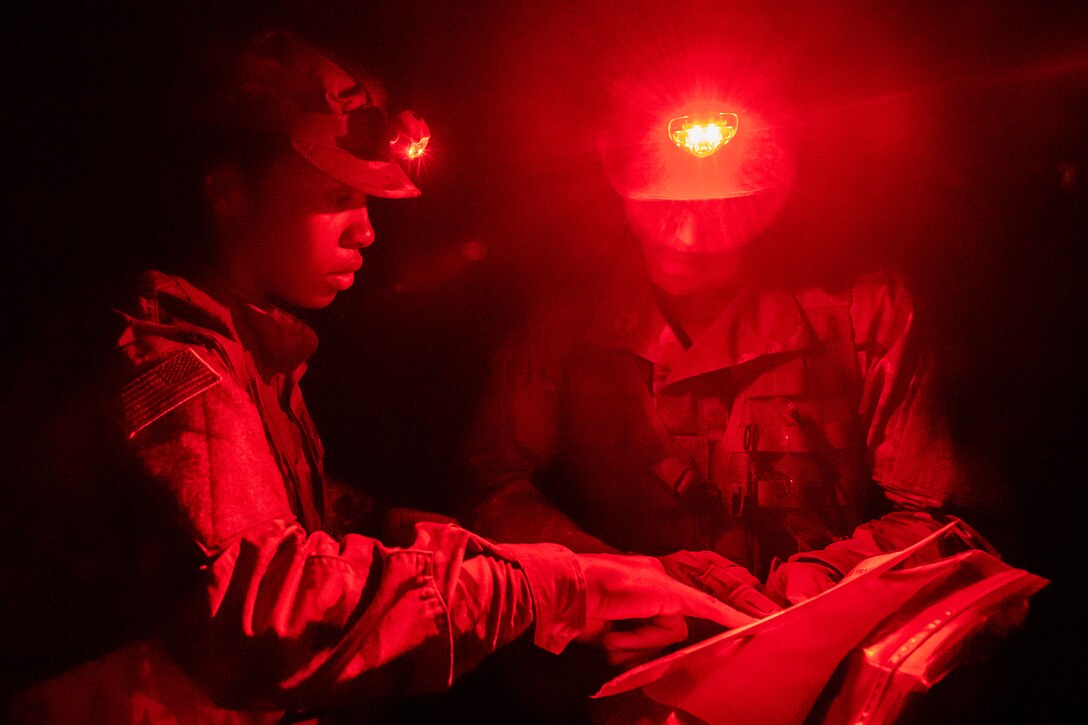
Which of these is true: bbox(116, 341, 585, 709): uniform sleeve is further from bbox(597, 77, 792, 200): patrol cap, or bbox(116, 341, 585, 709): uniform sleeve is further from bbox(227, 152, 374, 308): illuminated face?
bbox(597, 77, 792, 200): patrol cap

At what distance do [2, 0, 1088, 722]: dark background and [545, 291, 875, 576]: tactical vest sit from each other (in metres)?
0.39

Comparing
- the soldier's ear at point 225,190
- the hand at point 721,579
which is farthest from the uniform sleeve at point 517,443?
the soldier's ear at point 225,190

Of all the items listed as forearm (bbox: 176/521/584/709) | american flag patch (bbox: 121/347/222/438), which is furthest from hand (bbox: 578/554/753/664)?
american flag patch (bbox: 121/347/222/438)

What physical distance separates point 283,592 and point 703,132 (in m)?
1.90

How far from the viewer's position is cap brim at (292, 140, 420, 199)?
80.8 inches

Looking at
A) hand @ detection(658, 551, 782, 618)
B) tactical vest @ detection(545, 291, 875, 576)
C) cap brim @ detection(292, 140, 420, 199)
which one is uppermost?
cap brim @ detection(292, 140, 420, 199)

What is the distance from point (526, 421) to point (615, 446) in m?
0.35

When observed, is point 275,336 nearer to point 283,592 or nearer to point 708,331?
point 283,592

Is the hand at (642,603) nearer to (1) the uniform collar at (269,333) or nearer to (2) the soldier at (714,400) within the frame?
(2) the soldier at (714,400)

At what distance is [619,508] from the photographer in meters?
2.88

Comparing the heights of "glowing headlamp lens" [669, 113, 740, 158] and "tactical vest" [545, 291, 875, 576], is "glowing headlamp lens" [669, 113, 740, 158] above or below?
above

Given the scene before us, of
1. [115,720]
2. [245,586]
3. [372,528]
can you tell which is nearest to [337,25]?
[372,528]

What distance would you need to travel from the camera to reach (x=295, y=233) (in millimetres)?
2117

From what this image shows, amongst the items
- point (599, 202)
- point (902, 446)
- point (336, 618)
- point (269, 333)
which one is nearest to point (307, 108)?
point (269, 333)
